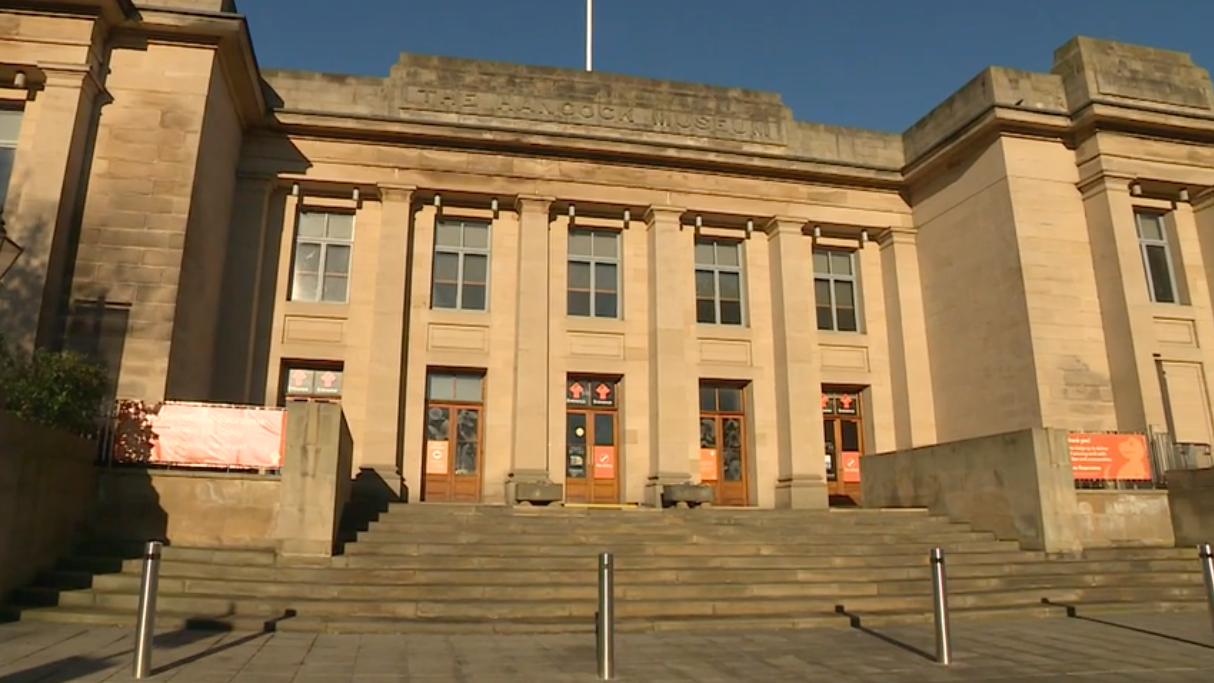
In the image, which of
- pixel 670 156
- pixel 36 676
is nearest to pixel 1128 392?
pixel 670 156

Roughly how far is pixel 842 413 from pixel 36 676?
705 inches

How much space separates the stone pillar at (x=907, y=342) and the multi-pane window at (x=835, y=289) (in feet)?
2.84

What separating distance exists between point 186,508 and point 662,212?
12.7 m

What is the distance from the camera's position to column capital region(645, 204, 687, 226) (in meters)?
19.8

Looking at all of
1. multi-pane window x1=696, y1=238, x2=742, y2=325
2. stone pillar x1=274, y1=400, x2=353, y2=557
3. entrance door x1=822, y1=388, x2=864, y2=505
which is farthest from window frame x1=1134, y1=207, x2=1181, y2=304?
stone pillar x1=274, y1=400, x2=353, y2=557

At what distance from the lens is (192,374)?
1498 cm

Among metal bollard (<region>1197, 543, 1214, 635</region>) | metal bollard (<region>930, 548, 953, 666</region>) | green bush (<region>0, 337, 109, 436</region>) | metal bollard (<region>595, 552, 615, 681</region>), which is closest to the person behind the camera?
metal bollard (<region>595, 552, 615, 681</region>)

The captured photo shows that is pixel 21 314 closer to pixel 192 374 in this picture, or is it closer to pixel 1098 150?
pixel 192 374

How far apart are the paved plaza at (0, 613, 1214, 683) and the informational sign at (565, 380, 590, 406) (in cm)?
1035

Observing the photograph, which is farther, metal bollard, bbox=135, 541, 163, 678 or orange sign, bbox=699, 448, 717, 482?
orange sign, bbox=699, 448, 717, 482

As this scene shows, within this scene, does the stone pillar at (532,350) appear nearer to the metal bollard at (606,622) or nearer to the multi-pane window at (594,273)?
the multi-pane window at (594,273)

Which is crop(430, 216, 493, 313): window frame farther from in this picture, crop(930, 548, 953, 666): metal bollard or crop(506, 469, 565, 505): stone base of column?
crop(930, 548, 953, 666): metal bollard

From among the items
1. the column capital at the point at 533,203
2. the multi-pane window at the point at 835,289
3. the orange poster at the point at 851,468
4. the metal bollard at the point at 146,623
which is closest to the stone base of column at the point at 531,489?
the column capital at the point at 533,203

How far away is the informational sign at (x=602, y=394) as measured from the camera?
754 inches
